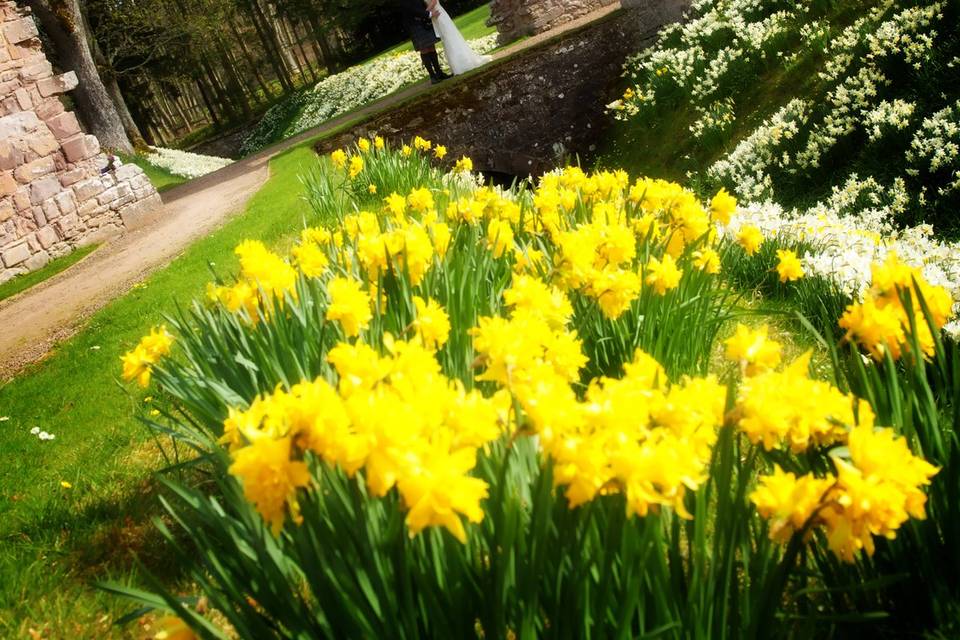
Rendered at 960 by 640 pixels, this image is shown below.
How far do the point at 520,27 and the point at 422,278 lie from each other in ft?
46.8

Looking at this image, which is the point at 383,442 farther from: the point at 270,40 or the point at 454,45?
the point at 270,40

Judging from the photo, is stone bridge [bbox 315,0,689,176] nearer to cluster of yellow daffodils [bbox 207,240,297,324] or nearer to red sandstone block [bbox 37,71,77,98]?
red sandstone block [bbox 37,71,77,98]

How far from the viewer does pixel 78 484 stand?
289 centimetres

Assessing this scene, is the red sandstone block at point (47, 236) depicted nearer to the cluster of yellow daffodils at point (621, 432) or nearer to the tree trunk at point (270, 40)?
the cluster of yellow daffodils at point (621, 432)

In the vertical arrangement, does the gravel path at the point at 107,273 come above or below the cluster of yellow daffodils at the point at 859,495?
above

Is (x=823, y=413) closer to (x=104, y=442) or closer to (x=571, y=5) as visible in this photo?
(x=104, y=442)

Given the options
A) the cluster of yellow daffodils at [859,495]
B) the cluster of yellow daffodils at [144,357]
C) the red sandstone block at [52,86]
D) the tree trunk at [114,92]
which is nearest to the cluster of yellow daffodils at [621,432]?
the cluster of yellow daffodils at [859,495]

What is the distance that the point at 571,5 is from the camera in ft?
47.4

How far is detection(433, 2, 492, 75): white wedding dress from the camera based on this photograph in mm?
12148

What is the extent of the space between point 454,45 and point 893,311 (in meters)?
12.1

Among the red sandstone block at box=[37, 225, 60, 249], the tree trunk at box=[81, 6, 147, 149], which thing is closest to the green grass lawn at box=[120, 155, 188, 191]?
the tree trunk at box=[81, 6, 147, 149]

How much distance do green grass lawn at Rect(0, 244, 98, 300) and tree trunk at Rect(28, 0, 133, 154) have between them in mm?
7424

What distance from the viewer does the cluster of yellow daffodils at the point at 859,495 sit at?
3.08ft

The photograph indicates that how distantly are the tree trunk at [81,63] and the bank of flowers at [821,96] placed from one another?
13.8 m
